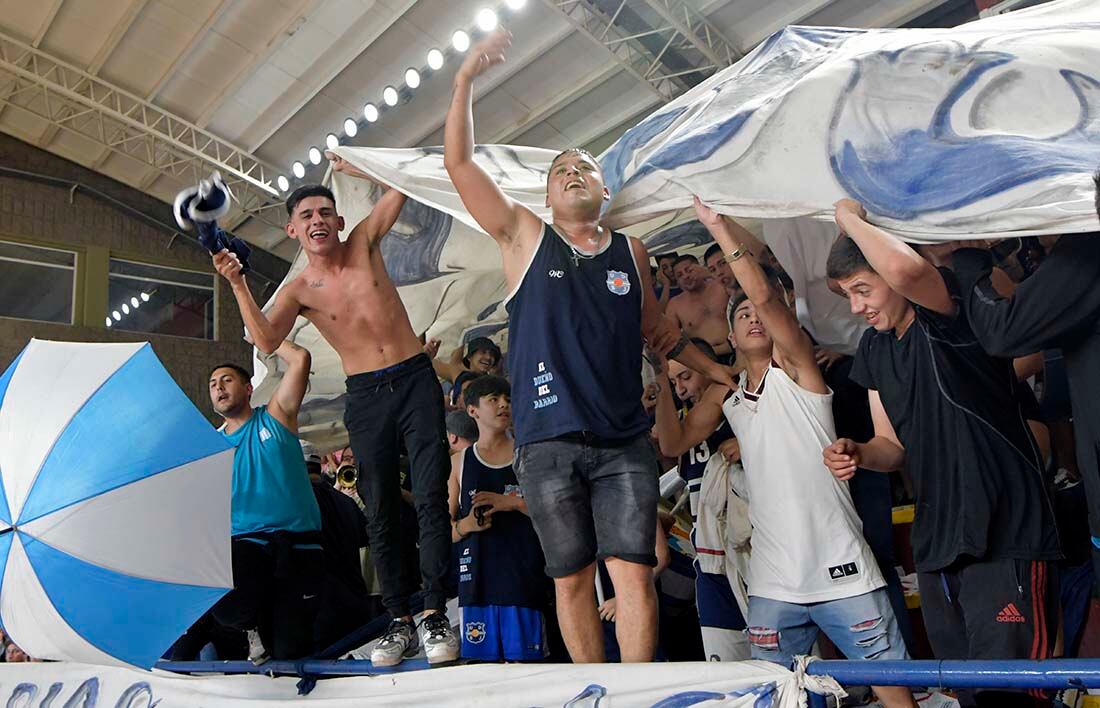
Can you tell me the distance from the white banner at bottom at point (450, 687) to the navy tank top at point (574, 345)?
0.64 meters

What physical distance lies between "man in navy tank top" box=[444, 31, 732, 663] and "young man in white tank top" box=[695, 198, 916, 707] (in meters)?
0.36

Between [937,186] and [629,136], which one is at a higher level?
[629,136]

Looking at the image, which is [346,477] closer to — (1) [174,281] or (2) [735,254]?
(2) [735,254]

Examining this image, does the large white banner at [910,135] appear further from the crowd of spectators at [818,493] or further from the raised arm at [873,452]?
the raised arm at [873,452]

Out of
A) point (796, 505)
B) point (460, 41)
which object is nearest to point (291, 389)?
point (796, 505)

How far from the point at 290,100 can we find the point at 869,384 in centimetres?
894

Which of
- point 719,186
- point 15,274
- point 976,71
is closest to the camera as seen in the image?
point 976,71

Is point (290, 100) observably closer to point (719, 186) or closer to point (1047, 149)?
point (719, 186)

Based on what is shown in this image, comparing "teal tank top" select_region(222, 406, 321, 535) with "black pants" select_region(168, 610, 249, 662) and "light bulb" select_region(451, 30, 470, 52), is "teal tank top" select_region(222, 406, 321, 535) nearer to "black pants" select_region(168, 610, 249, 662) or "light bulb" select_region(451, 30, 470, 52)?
"black pants" select_region(168, 610, 249, 662)

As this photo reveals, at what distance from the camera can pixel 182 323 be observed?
13.8m

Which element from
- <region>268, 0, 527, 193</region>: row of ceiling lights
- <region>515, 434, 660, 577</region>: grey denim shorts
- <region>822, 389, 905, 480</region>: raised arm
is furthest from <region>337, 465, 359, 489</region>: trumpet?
<region>822, 389, 905, 480</region>: raised arm

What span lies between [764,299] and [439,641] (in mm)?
1522

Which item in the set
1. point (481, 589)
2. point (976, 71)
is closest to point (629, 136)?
point (976, 71)

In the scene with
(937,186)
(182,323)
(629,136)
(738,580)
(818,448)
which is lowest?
(738,580)
